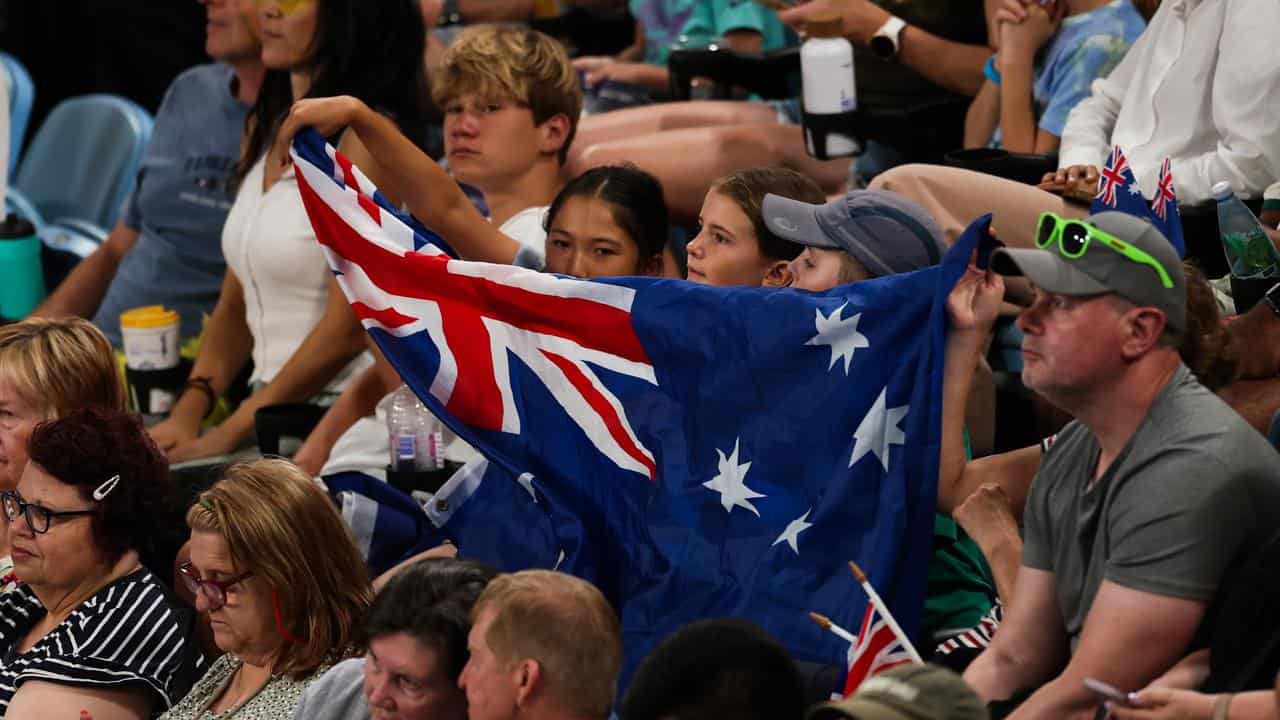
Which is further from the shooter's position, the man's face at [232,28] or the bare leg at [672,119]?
the man's face at [232,28]

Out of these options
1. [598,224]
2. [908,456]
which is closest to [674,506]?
[908,456]

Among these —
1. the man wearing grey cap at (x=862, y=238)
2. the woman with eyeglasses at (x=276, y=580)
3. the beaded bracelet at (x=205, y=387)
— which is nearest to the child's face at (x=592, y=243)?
the man wearing grey cap at (x=862, y=238)

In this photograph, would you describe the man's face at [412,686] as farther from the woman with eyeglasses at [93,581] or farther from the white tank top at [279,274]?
the white tank top at [279,274]

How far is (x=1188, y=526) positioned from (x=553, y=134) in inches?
106

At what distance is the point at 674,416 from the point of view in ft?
11.8

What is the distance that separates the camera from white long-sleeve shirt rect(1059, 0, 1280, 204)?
395 centimetres

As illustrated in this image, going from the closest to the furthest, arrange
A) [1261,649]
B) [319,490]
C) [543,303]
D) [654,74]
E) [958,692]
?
[958,692] < [1261,649] < [319,490] < [543,303] < [654,74]

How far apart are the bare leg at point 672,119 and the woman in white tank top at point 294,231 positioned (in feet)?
1.87

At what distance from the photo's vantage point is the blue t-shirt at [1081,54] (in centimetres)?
473

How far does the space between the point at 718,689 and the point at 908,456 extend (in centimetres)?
105

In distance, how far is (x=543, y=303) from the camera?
3.81 m

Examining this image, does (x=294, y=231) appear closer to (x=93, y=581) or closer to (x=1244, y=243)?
(x=93, y=581)

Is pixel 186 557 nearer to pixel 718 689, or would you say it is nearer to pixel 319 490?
pixel 319 490

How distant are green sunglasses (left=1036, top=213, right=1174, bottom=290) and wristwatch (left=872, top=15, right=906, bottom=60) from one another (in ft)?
8.61
